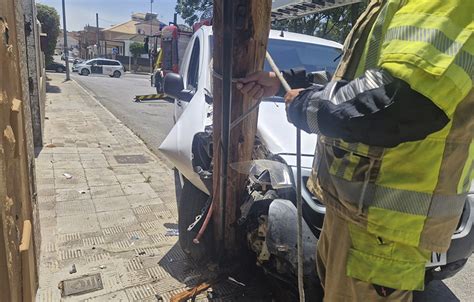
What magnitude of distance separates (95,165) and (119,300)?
12.0ft

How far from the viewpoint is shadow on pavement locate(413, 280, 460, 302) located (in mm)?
2945

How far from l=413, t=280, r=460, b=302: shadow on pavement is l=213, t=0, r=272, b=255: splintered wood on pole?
62.2 inches

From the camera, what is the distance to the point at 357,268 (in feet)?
4.71

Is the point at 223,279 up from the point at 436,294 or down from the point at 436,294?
up

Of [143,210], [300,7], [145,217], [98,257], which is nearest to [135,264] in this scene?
[98,257]

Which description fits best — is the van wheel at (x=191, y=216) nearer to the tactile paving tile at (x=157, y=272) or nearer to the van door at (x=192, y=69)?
the tactile paving tile at (x=157, y=272)

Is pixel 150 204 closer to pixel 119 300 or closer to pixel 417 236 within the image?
pixel 119 300

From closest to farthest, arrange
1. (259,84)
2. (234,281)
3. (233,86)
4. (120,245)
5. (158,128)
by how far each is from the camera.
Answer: (259,84)
(233,86)
(234,281)
(120,245)
(158,128)

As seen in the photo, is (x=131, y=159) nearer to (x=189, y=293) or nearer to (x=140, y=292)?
(x=140, y=292)

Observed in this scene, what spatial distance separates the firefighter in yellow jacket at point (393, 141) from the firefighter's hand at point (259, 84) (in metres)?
0.42

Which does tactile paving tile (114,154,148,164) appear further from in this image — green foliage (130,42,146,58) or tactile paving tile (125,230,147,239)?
green foliage (130,42,146,58)

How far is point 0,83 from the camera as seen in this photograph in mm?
1524

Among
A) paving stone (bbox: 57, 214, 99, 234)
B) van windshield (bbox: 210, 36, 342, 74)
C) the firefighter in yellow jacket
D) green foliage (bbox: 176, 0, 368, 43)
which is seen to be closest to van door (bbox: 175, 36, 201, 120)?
van windshield (bbox: 210, 36, 342, 74)

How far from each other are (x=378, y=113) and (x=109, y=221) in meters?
3.43
